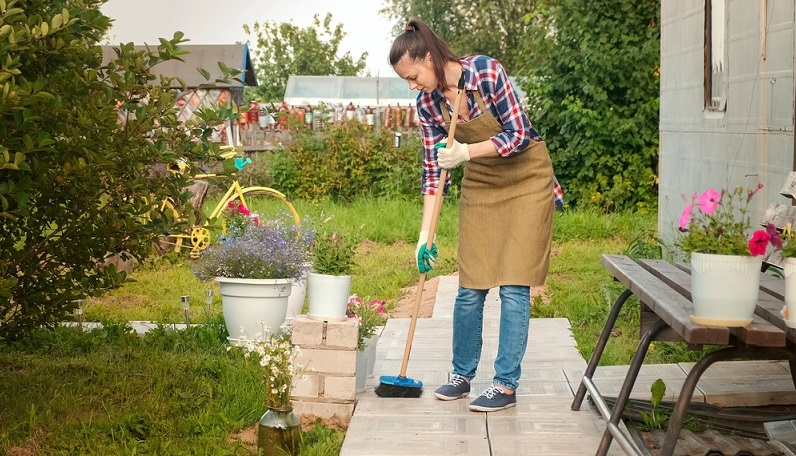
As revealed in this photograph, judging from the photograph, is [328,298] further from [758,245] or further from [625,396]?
[758,245]

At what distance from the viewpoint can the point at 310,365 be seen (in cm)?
481

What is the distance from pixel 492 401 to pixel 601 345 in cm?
53


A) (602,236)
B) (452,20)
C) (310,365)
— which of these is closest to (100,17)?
(310,365)

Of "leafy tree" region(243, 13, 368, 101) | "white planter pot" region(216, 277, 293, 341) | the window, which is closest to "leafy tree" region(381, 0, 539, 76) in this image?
"leafy tree" region(243, 13, 368, 101)

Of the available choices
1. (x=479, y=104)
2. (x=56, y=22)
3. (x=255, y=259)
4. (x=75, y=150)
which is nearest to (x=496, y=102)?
(x=479, y=104)

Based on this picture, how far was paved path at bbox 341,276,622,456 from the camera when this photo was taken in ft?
14.0

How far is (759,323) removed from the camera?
317 centimetres

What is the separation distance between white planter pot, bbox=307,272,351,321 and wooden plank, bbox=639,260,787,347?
1393mm

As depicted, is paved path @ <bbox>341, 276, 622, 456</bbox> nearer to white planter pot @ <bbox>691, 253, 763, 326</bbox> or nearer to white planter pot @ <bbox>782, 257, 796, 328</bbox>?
white planter pot @ <bbox>691, 253, 763, 326</bbox>

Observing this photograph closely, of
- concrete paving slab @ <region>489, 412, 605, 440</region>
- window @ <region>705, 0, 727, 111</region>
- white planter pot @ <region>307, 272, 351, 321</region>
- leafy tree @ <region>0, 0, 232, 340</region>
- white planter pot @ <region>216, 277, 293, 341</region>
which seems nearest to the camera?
leafy tree @ <region>0, 0, 232, 340</region>

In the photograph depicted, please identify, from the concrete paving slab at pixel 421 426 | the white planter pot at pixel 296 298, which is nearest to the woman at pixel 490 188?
the concrete paving slab at pixel 421 426

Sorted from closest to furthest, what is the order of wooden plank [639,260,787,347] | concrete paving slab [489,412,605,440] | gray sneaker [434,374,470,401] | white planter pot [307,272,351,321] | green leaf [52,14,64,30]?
wooden plank [639,260,787,347], green leaf [52,14,64,30], concrete paving slab [489,412,605,440], white planter pot [307,272,351,321], gray sneaker [434,374,470,401]

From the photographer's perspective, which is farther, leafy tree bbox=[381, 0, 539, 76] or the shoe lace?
leafy tree bbox=[381, 0, 539, 76]

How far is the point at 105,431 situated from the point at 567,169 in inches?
400
